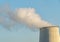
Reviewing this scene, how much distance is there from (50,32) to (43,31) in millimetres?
716

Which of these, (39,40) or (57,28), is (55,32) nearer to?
(57,28)

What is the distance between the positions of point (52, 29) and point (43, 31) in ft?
2.93

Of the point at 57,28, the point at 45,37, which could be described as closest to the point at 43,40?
the point at 45,37

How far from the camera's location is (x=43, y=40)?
1833cm

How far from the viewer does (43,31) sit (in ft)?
60.3

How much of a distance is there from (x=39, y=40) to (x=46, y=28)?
157 centimetres

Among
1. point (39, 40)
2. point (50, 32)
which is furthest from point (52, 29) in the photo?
point (39, 40)

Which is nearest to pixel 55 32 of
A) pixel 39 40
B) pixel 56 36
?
pixel 56 36

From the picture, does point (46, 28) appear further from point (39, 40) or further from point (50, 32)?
point (39, 40)

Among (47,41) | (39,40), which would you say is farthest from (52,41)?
(39,40)

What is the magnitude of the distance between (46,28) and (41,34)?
850 millimetres

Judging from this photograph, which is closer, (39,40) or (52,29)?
(52,29)

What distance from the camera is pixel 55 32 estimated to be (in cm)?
1797

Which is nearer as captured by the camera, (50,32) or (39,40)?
(50,32)
